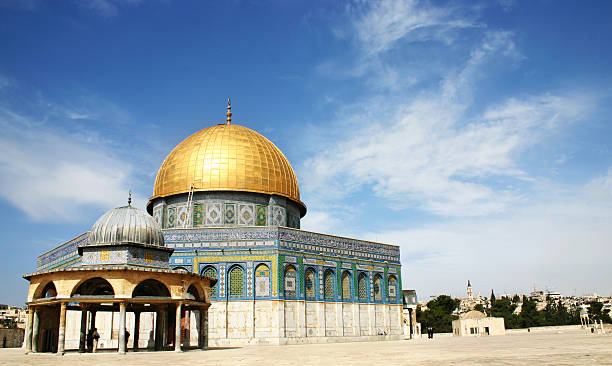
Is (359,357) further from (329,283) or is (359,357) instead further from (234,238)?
(329,283)

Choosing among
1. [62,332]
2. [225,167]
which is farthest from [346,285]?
[62,332]

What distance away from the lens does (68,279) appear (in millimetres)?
16969

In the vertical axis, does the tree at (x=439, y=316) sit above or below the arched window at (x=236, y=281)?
below

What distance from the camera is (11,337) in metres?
29.5

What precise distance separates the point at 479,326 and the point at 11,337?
35006mm

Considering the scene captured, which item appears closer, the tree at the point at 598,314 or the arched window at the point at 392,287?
the arched window at the point at 392,287

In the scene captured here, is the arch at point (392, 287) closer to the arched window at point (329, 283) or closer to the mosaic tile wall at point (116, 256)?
the arched window at point (329, 283)

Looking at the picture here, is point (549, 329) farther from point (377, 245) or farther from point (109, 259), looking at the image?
point (109, 259)

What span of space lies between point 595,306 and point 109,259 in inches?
3031

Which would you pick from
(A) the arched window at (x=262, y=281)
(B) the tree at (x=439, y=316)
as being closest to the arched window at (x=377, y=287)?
(A) the arched window at (x=262, y=281)

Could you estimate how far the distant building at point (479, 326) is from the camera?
46375 millimetres

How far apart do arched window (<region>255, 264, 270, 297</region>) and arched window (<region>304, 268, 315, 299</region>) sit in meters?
2.33

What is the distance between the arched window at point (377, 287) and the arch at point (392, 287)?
0.65 m

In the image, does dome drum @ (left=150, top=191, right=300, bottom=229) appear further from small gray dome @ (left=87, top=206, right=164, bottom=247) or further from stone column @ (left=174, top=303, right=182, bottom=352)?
stone column @ (left=174, top=303, right=182, bottom=352)
